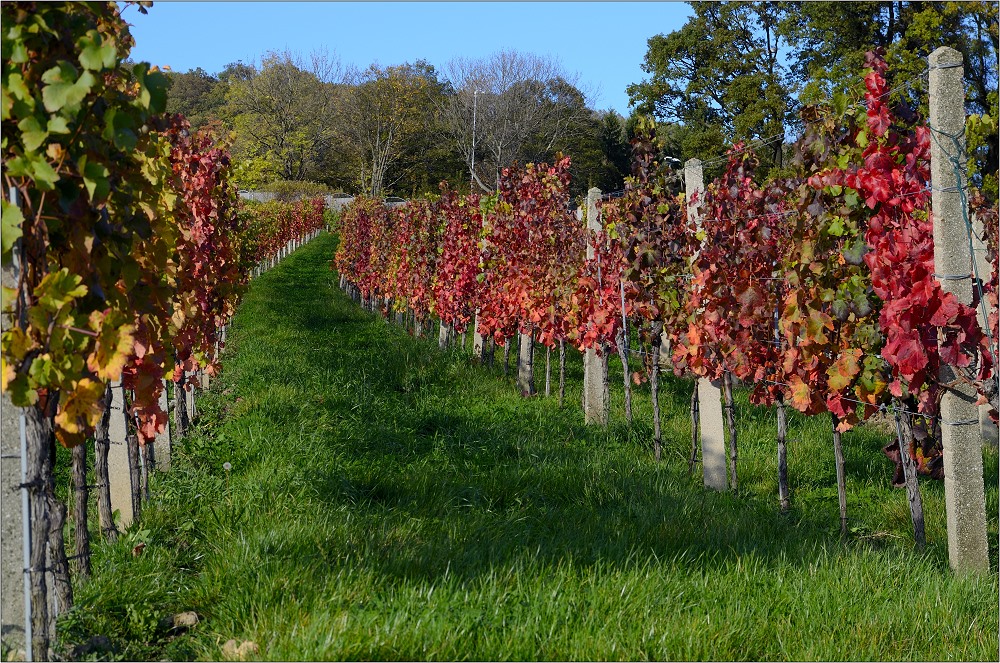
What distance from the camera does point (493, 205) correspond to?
10.7 metres

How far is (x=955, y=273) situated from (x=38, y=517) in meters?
3.85

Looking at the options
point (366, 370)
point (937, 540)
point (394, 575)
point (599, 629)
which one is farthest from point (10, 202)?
point (366, 370)

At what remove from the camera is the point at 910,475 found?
472 centimetres

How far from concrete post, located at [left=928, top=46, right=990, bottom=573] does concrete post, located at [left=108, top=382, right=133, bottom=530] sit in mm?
4197

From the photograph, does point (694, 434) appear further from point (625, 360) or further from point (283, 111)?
point (283, 111)

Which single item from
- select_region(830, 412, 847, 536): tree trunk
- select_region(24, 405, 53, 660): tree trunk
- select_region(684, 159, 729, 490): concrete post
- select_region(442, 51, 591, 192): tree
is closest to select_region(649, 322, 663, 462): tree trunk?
select_region(684, 159, 729, 490): concrete post

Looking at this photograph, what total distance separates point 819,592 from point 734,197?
315 cm

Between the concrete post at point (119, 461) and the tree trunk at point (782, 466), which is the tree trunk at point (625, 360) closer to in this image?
the tree trunk at point (782, 466)

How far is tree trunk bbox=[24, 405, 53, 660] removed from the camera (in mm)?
2975

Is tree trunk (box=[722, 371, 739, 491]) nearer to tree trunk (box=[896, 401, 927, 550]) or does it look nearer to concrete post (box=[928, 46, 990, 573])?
tree trunk (box=[896, 401, 927, 550])

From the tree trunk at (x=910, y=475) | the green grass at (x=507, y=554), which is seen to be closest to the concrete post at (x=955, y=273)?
the green grass at (x=507, y=554)

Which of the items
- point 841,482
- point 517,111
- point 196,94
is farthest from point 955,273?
point 196,94

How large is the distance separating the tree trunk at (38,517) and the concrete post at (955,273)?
373 cm

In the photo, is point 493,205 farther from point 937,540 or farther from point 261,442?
point 937,540
